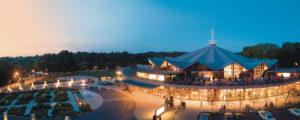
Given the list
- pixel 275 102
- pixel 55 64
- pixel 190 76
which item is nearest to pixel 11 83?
pixel 55 64

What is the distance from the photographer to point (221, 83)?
26.3m

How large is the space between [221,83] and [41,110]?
2563 centimetres

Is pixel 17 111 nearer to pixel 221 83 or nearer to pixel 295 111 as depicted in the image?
pixel 221 83

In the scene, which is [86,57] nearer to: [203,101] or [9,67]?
[9,67]

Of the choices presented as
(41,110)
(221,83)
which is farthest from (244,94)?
(41,110)

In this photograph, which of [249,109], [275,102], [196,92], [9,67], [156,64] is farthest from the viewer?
[9,67]

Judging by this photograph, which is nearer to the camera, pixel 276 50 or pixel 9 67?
pixel 9 67

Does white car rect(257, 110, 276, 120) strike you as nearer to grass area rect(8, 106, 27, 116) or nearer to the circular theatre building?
the circular theatre building

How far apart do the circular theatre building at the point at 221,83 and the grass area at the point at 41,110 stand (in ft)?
48.7

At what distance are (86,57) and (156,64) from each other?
274 feet

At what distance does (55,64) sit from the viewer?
6669cm

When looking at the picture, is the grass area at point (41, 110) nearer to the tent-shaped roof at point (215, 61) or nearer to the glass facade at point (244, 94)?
the glass facade at point (244, 94)

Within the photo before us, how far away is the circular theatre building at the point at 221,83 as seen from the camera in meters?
25.9

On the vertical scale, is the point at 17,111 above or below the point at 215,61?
below
